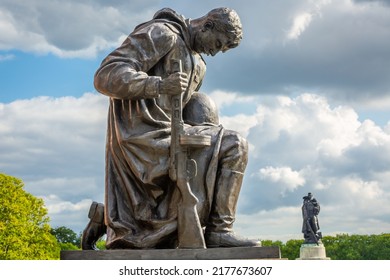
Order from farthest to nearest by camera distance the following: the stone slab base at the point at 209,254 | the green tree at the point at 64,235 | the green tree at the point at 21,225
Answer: the green tree at the point at 64,235 < the green tree at the point at 21,225 < the stone slab base at the point at 209,254

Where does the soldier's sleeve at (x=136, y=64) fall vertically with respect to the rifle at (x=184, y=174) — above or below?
above

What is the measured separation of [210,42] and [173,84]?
0.92 meters

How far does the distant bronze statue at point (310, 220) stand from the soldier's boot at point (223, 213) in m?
27.8

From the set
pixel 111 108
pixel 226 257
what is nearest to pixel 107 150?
pixel 111 108

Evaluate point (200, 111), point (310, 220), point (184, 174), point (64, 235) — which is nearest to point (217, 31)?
point (200, 111)

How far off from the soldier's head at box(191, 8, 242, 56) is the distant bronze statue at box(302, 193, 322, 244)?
90.4ft

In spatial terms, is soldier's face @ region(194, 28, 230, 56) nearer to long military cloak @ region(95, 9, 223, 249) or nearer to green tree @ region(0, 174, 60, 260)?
long military cloak @ region(95, 9, 223, 249)

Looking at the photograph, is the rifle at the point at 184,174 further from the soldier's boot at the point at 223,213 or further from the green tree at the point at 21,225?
the green tree at the point at 21,225

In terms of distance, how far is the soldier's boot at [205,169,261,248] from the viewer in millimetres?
7891

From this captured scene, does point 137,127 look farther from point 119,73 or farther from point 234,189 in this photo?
point 234,189

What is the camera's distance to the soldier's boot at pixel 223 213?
789 cm

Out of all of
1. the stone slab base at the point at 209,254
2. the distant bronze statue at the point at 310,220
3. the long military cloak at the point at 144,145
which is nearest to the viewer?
the stone slab base at the point at 209,254

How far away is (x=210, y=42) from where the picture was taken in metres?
8.54

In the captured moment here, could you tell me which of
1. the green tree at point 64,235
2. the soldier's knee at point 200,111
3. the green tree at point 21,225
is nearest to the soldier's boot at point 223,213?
the soldier's knee at point 200,111
